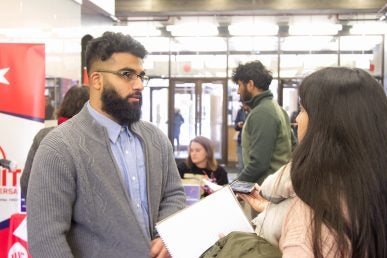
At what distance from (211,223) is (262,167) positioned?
1.69 meters

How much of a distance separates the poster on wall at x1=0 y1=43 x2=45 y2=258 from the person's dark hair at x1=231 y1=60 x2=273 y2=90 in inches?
58.5

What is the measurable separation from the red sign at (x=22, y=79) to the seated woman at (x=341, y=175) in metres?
2.68

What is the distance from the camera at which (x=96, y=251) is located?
→ 1.62 meters

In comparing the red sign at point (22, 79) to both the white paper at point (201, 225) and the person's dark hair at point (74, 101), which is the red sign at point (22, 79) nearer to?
the person's dark hair at point (74, 101)

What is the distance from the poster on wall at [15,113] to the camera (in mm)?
3314

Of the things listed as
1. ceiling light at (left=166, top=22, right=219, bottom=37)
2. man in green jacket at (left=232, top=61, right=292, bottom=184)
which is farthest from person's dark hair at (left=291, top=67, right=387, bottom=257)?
ceiling light at (left=166, top=22, right=219, bottom=37)

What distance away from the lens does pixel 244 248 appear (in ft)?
4.20

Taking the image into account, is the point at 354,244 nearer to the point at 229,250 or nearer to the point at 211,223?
the point at 229,250

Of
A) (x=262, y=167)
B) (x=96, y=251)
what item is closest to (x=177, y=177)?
(x=96, y=251)

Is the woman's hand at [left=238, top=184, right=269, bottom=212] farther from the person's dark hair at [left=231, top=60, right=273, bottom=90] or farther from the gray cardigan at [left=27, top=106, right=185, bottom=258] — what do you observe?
the person's dark hair at [left=231, top=60, right=273, bottom=90]

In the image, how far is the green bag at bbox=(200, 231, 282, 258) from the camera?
1255mm

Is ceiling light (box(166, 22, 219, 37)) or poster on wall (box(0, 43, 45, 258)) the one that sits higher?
ceiling light (box(166, 22, 219, 37))

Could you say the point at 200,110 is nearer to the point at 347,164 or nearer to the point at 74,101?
the point at 74,101

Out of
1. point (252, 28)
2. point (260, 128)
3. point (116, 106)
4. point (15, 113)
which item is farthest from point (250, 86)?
point (252, 28)
